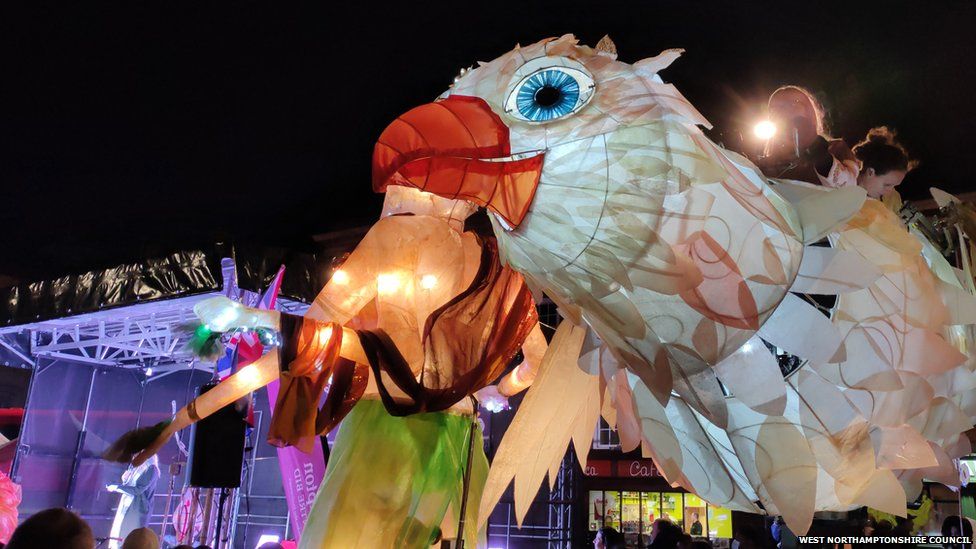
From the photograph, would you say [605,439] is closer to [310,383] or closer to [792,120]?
[310,383]

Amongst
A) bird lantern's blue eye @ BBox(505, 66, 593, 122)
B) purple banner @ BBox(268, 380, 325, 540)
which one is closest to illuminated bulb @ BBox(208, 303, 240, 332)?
bird lantern's blue eye @ BBox(505, 66, 593, 122)

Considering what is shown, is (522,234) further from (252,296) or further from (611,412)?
(252,296)

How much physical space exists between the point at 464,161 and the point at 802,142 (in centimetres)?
80

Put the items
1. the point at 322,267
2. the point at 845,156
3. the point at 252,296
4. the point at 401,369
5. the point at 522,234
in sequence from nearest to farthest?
the point at 522,234 < the point at 845,156 < the point at 401,369 < the point at 252,296 < the point at 322,267

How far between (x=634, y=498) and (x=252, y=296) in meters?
5.16

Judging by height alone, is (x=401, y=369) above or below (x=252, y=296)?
below

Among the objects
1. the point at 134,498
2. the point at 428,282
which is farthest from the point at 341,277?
the point at 134,498

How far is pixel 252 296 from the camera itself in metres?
6.81

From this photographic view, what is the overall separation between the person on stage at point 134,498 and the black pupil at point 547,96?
7.26 metres

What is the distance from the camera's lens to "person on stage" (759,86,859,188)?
57.2 inches

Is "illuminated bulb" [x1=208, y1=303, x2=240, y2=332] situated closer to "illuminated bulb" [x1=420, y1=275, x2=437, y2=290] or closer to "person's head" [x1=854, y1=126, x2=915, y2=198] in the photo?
"illuminated bulb" [x1=420, y1=275, x2=437, y2=290]

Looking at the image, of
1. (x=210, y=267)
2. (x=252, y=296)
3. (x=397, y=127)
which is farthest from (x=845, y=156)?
(x=210, y=267)

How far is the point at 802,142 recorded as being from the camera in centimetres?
148

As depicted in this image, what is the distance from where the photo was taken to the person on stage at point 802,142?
1.45 meters
